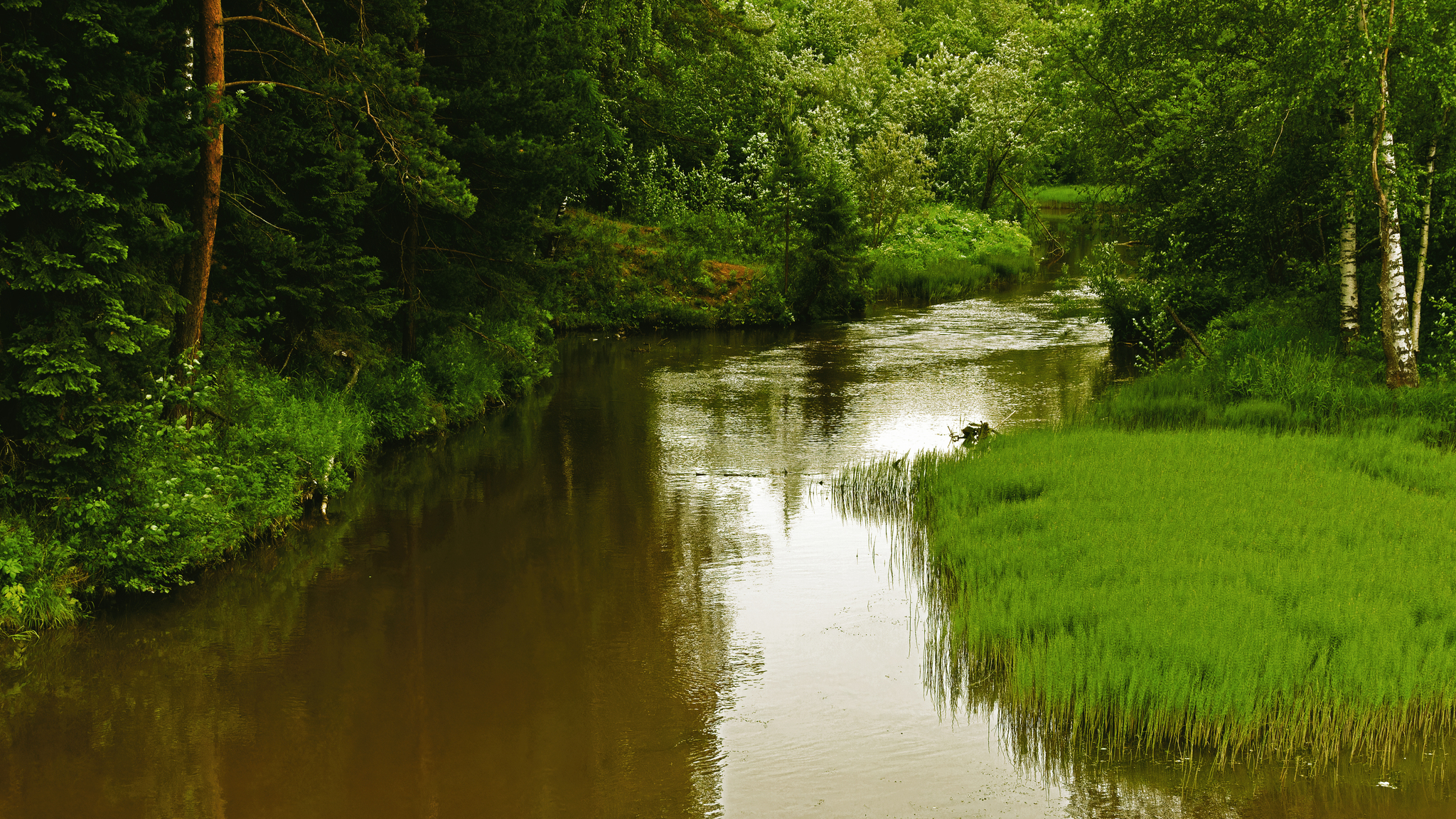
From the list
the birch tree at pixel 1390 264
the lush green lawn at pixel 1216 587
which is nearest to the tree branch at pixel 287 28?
the lush green lawn at pixel 1216 587

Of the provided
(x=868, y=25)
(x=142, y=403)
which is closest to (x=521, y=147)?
(x=142, y=403)

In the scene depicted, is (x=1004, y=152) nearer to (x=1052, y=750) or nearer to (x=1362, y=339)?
(x=1362, y=339)

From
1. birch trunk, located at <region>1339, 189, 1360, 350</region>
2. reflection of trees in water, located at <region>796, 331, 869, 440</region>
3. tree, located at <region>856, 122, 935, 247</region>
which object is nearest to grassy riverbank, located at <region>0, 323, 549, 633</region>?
reflection of trees in water, located at <region>796, 331, 869, 440</region>

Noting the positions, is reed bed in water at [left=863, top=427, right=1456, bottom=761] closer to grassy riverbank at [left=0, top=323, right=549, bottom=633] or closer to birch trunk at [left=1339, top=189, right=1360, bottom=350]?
birch trunk at [left=1339, top=189, right=1360, bottom=350]

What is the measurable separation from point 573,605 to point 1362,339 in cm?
1117

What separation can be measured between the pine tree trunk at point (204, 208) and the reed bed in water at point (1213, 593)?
25.6 feet

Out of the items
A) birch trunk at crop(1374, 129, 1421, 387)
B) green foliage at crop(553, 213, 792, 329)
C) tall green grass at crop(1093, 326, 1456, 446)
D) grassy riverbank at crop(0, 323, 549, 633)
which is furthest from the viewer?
green foliage at crop(553, 213, 792, 329)

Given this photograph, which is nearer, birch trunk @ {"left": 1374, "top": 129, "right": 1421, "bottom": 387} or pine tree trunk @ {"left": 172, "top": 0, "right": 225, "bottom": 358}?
pine tree trunk @ {"left": 172, "top": 0, "right": 225, "bottom": 358}

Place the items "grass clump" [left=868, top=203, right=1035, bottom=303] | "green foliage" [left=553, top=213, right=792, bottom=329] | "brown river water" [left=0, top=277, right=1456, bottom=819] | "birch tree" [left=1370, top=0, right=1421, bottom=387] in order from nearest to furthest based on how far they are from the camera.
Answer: "brown river water" [left=0, top=277, right=1456, bottom=819] → "birch tree" [left=1370, top=0, right=1421, bottom=387] → "green foliage" [left=553, top=213, right=792, bottom=329] → "grass clump" [left=868, top=203, right=1035, bottom=303]

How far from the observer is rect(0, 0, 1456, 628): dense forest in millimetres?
9477

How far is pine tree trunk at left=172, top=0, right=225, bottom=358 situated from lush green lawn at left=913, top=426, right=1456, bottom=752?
7.80 metres

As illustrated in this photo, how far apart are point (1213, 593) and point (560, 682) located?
494cm

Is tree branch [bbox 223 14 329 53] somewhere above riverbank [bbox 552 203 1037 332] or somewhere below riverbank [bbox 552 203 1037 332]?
above

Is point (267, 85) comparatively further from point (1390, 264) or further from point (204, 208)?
point (1390, 264)
